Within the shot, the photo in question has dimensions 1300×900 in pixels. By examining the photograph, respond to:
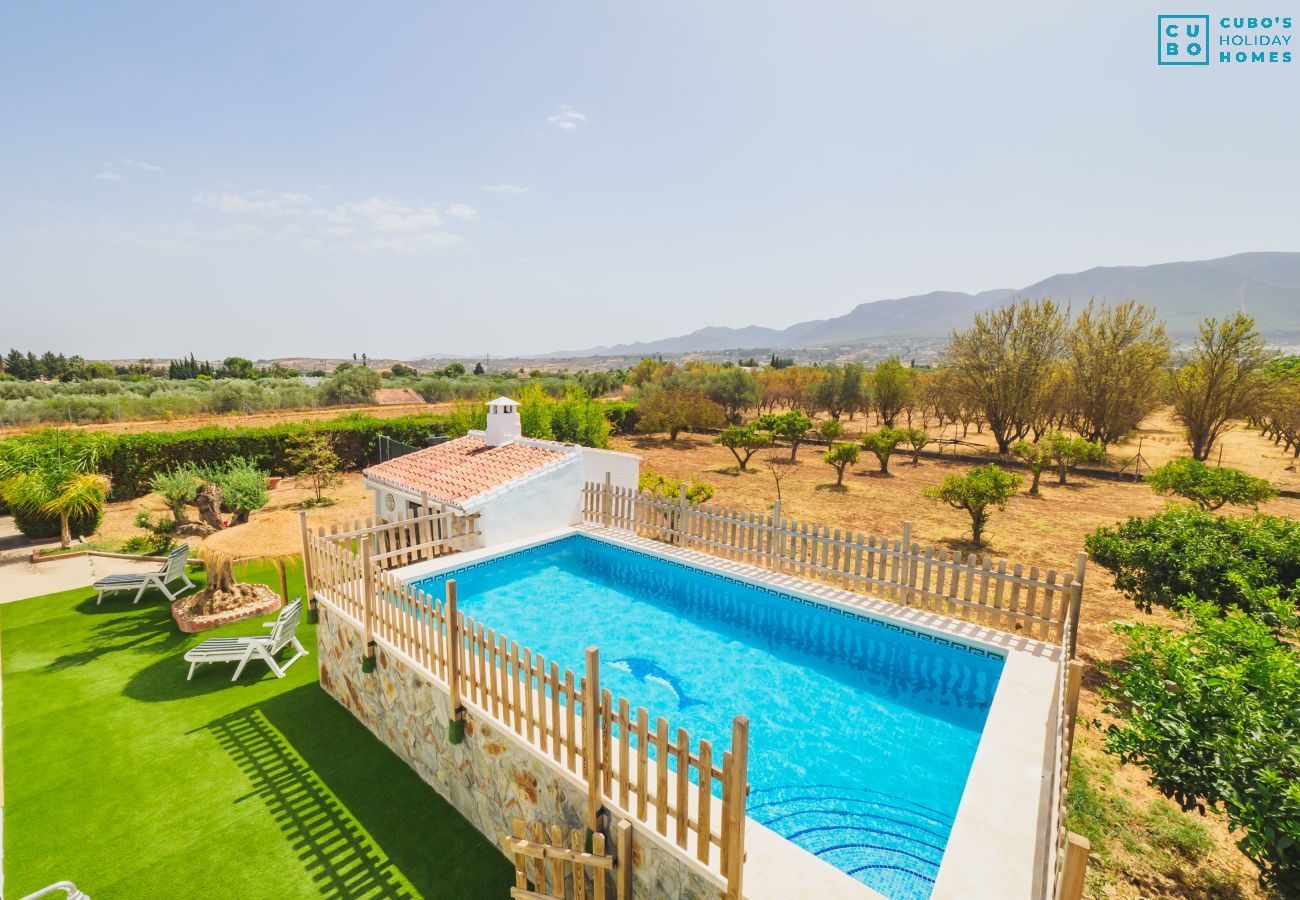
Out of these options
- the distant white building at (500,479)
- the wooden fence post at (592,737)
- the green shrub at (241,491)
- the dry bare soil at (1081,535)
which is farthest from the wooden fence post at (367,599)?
the green shrub at (241,491)

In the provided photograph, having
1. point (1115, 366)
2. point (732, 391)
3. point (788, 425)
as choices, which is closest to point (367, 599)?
point (788, 425)

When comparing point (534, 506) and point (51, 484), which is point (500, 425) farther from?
point (51, 484)

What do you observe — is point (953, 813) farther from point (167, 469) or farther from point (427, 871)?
point (167, 469)

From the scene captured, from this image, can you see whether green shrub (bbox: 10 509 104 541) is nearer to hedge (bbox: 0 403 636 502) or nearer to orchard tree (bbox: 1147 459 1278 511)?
hedge (bbox: 0 403 636 502)

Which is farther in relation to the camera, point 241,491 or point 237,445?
point 237,445

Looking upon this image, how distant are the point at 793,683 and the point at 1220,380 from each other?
3079 centimetres

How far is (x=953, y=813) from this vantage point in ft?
17.0

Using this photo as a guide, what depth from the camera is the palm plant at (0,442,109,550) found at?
1267cm

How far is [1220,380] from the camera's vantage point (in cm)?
2536

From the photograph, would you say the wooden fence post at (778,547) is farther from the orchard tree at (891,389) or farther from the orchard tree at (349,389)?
the orchard tree at (349,389)

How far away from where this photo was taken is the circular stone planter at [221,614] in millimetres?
9070

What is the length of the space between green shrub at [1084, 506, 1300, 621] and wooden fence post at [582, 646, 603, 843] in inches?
264

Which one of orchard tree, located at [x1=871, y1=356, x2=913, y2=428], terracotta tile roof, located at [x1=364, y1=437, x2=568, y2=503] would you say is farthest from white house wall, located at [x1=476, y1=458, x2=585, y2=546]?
orchard tree, located at [x1=871, y1=356, x2=913, y2=428]

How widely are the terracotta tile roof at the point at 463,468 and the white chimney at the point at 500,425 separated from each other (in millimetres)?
284
